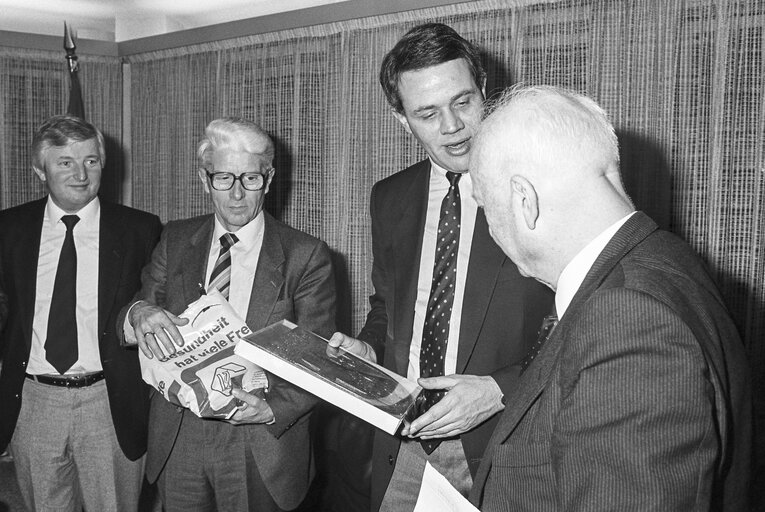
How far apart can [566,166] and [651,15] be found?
1.67m

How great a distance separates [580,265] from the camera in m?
0.98

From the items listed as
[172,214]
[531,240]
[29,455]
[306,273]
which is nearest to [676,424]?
[531,240]

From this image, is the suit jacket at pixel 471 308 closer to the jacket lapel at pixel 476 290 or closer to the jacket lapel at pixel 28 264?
the jacket lapel at pixel 476 290

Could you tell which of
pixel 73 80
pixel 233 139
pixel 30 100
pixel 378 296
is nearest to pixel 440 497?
pixel 378 296

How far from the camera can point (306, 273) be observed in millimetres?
2242

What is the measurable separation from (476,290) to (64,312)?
5.35ft

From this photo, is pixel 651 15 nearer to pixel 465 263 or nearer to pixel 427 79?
pixel 427 79

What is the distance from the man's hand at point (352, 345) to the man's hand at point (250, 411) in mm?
336

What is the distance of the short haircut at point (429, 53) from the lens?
1.77 metres

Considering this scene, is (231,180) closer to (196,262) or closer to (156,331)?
(196,262)

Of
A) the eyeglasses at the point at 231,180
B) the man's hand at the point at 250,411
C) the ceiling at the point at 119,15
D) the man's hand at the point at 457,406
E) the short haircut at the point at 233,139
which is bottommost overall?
the man's hand at the point at 250,411

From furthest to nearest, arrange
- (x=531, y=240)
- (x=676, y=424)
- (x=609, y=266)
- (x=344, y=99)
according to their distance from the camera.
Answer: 1. (x=344, y=99)
2. (x=531, y=240)
3. (x=609, y=266)
4. (x=676, y=424)

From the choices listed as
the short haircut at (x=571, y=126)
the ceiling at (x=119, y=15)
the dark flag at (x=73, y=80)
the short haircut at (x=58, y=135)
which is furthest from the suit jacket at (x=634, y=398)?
the dark flag at (x=73, y=80)

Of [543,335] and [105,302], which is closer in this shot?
[543,335]
